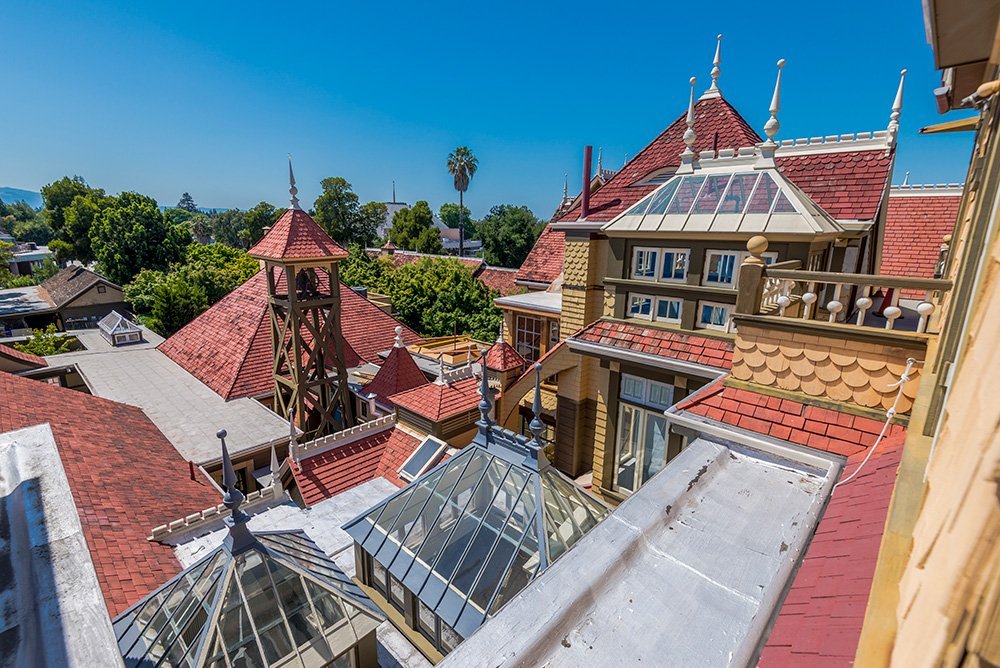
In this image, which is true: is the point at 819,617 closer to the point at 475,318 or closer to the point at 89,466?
the point at 89,466

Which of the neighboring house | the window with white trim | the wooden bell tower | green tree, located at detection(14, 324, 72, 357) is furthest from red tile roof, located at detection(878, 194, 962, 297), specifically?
the neighboring house

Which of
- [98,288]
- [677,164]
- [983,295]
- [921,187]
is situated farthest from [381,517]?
[98,288]

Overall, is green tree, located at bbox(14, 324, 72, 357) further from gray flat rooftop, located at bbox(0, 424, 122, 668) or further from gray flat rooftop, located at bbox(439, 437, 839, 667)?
gray flat rooftop, located at bbox(439, 437, 839, 667)

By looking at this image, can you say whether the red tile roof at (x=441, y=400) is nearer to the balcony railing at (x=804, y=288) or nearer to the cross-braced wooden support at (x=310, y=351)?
the cross-braced wooden support at (x=310, y=351)

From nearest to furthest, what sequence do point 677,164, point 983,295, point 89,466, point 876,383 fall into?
point 983,295 → point 876,383 → point 89,466 → point 677,164

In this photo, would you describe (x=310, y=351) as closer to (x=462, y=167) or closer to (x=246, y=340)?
(x=246, y=340)

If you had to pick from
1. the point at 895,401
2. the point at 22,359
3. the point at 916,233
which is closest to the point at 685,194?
the point at 895,401
